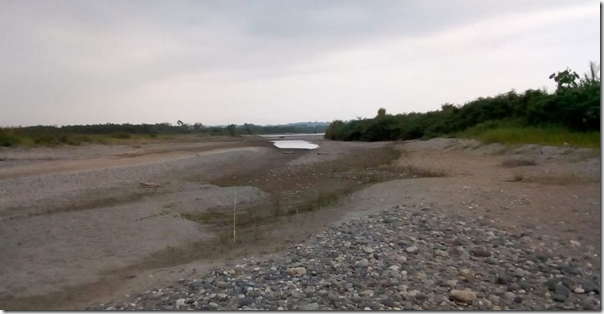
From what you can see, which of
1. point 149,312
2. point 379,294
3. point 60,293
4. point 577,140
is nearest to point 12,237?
point 60,293

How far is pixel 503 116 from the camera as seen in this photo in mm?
40938

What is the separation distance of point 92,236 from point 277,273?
497 centimetres

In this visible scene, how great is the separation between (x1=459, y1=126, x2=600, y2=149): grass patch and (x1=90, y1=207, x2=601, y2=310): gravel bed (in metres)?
14.2

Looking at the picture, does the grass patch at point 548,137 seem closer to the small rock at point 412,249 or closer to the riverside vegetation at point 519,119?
the riverside vegetation at point 519,119

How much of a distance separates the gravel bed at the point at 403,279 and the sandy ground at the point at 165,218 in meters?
0.56

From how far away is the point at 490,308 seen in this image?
541 centimetres

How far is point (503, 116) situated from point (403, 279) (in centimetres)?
3767

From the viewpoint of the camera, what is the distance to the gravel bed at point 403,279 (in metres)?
5.59

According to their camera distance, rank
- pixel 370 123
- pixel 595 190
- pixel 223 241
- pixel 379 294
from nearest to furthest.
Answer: pixel 379 294 → pixel 223 241 → pixel 595 190 → pixel 370 123

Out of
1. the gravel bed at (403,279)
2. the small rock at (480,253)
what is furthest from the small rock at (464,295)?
the small rock at (480,253)

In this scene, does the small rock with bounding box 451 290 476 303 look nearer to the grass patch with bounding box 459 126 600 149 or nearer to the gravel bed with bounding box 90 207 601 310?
the gravel bed with bounding box 90 207 601 310

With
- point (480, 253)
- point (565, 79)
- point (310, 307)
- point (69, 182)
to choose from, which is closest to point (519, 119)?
point (565, 79)

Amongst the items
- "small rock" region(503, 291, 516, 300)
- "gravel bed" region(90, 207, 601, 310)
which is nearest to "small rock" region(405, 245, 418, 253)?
"gravel bed" region(90, 207, 601, 310)

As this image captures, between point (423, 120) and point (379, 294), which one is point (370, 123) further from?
point (379, 294)
